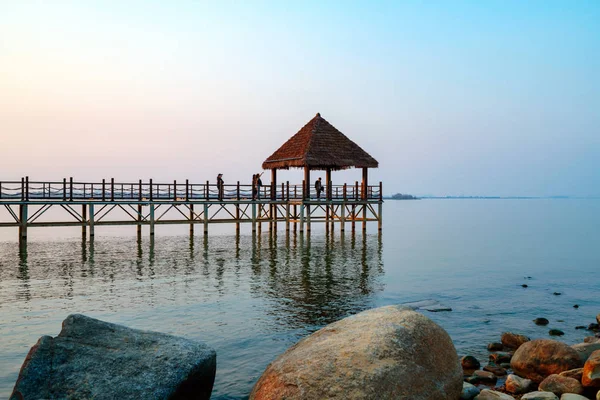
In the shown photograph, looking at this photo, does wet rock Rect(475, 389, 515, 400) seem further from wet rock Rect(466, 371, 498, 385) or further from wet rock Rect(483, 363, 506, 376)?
wet rock Rect(483, 363, 506, 376)

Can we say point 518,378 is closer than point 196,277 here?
Yes

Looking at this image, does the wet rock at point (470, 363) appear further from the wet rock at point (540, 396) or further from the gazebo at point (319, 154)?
the gazebo at point (319, 154)

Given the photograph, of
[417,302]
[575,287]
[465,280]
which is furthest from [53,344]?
[575,287]

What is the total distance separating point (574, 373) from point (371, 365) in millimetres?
4054

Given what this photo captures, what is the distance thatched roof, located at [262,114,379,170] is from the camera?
3391 centimetres

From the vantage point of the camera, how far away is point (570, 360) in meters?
8.31

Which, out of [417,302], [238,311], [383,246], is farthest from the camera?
[383,246]

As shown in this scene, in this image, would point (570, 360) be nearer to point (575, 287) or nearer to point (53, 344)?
point (53, 344)

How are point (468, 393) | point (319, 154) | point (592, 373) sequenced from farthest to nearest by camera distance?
point (319, 154)
point (592, 373)
point (468, 393)

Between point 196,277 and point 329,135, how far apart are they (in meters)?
19.7

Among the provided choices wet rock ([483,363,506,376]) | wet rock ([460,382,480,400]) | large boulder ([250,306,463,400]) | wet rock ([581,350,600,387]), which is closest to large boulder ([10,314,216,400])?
large boulder ([250,306,463,400])

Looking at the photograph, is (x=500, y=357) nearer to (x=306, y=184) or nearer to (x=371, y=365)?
(x=371, y=365)

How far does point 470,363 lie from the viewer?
30.1 ft

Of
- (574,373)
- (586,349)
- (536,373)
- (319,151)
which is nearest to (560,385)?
(574,373)
